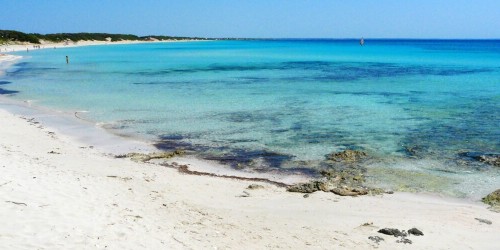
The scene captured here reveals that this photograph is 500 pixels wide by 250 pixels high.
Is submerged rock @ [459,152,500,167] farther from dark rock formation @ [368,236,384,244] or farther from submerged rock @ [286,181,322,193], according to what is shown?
dark rock formation @ [368,236,384,244]

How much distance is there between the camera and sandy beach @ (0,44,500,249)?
26.0 feet

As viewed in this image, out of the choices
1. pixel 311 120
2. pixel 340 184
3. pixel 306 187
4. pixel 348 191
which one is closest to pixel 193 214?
pixel 306 187

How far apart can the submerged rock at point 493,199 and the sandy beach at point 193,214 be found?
381mm

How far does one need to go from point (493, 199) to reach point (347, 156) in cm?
469

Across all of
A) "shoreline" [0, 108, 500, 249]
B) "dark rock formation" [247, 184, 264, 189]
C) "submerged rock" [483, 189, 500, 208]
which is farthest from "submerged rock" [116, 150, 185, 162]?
"submerged rock" [483, 189, 500, 208]

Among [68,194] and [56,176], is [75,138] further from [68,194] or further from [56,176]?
[68,194]

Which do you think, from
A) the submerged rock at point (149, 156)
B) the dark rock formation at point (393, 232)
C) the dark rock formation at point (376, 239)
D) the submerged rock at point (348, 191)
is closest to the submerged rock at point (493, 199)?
the submerged rock at point (348, 191)

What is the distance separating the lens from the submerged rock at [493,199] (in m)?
11.1

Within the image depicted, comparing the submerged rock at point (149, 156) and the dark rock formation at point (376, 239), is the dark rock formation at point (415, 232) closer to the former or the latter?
the dark rock formation at point (376, 239)

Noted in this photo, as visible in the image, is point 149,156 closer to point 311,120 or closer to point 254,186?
point 254,186

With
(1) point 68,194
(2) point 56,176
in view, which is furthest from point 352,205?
(2) point 56,176

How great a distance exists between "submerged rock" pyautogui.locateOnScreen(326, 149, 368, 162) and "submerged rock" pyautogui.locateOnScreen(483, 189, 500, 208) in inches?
166

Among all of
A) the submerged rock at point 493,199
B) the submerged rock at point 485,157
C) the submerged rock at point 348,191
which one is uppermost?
Answer: the submerged rock at point 485,157

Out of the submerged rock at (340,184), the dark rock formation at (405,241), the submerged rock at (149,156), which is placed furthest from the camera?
the submerged rock at (149,156)
